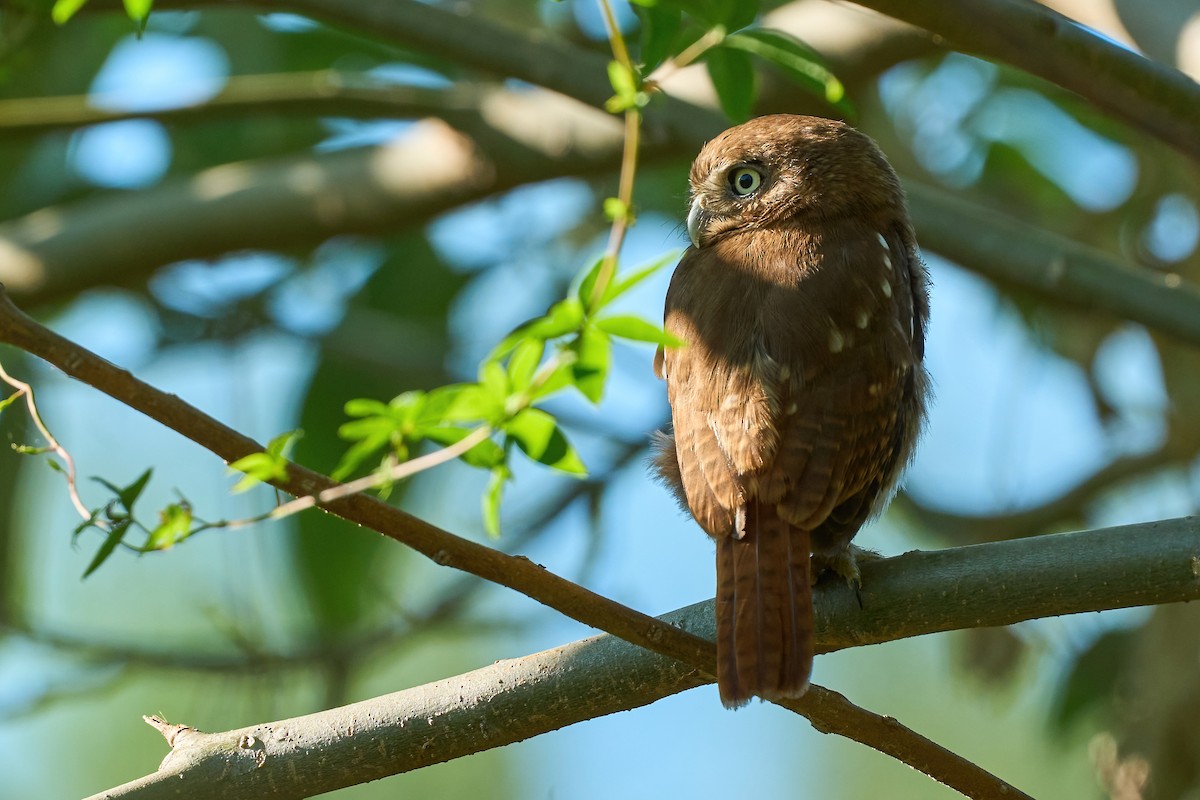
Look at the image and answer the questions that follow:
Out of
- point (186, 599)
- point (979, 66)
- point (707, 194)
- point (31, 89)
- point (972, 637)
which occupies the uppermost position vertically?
point (31, 89)

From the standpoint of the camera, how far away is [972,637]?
17.6 feet

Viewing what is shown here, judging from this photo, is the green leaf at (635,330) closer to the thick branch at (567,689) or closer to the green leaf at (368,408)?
the green leaf at (368,408)

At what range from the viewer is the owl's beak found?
155 inches

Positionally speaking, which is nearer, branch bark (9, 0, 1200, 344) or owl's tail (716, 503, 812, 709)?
owl's tail (716, 503, 812, 709)

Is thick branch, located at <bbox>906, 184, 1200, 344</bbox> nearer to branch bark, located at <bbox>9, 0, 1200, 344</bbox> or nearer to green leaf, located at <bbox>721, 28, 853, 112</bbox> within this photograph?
branch bark, located at <bbox>9, 0, 1200, 344</bbox>

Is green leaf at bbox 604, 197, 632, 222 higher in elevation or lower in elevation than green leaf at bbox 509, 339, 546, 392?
higher

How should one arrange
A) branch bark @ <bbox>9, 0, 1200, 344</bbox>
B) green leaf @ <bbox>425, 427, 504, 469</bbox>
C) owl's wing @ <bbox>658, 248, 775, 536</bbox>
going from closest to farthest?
green leaf @ <bbox>425, 427, 504, 469</bbox> < owl's wing @ <bbox>658, 248, 775, 536</bbox> < branch bark @ <bbox>9, 0, 1200, 344</bbox>

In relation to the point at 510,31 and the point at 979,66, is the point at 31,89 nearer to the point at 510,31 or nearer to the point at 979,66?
the point at 510,31

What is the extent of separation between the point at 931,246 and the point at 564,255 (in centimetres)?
246

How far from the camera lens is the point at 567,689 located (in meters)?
2.52

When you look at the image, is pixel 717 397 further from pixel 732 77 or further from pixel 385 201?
pixel 385 201

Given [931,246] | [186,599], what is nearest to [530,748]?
[186,599]

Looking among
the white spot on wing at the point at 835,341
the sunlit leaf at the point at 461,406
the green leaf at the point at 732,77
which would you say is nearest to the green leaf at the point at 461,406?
the sunlit leaf at the point at 461,406

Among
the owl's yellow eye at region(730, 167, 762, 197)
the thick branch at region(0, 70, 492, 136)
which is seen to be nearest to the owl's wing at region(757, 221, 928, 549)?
the owl's yellow eye at region(730, 167, 762, 197)
